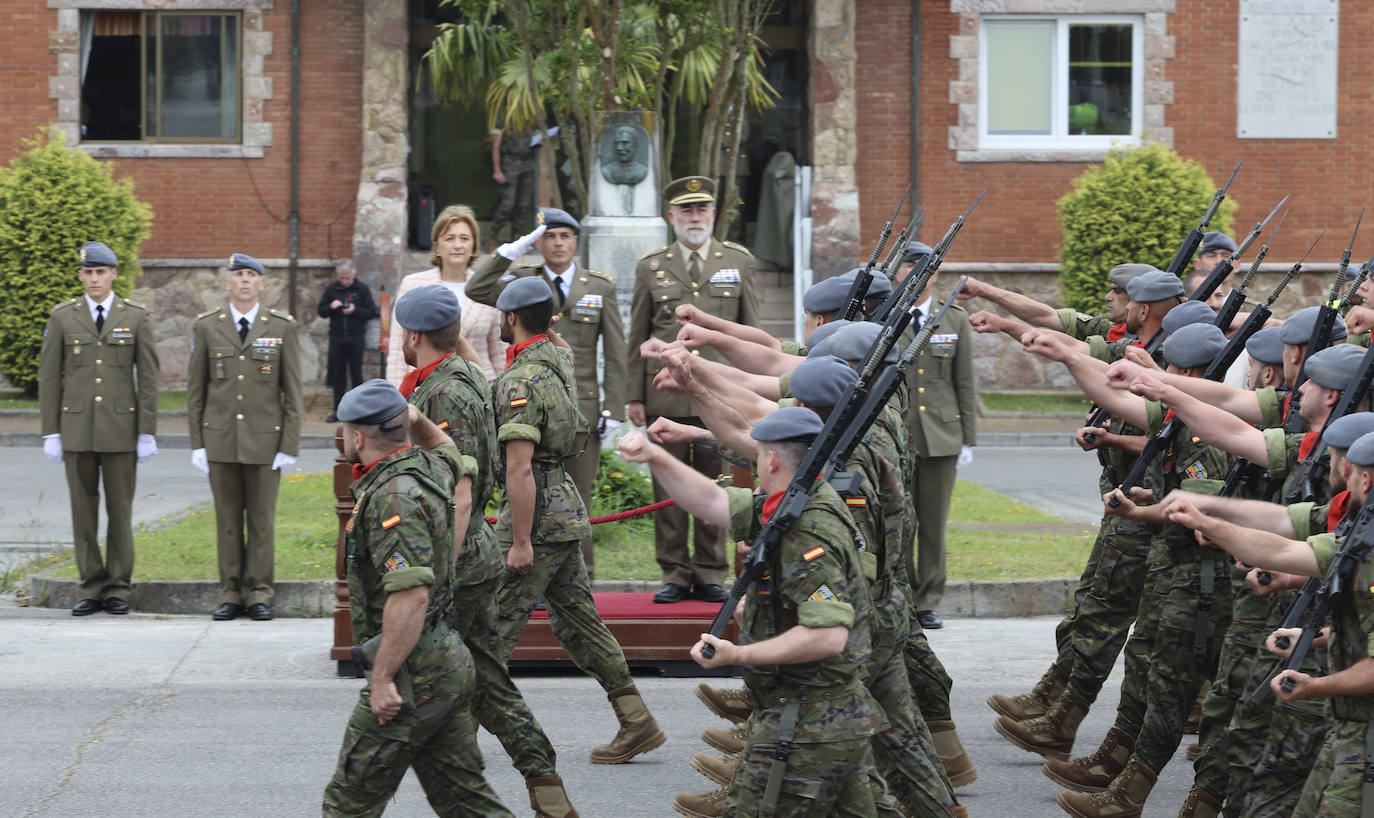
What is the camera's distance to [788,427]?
491cm

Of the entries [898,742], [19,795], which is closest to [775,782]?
[898,742]

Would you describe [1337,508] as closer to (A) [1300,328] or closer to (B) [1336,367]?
(B) [1336,367]

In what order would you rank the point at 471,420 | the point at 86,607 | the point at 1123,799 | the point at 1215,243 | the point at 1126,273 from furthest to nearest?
the point at 86,607 → the point at 1215,243 → the point at 1126,273 → the point at 1123,799 → the point at 471,420

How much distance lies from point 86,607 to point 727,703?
461 cm

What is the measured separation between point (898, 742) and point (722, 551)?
13.1ft

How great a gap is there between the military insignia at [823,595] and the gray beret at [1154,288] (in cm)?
363

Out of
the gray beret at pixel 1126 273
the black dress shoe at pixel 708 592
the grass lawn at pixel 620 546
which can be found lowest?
the grass lawn at pixel 620 546

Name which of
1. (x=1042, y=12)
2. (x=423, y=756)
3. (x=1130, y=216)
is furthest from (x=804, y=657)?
(x=1042, y=12)

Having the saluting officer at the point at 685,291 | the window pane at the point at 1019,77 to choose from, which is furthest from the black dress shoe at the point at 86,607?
the window pane at the point at 1019,77

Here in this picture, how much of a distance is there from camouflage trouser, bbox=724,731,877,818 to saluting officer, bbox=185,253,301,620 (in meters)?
5.96

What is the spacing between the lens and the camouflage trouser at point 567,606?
273 inches

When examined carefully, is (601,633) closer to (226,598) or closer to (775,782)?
(775,782)

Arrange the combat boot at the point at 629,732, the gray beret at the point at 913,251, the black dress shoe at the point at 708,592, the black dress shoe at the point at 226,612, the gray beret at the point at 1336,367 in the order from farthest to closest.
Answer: the black dress shoe at the point at 226,612 → the black dress shoe at the point at 708,592 → the gray beret at the point at 913,251 → the combat boot at the point at 629,732 → the gray beret at the point at 1336,367

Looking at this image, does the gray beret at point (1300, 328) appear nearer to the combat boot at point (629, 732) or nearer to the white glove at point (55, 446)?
the combat boot at point (629, 732)
